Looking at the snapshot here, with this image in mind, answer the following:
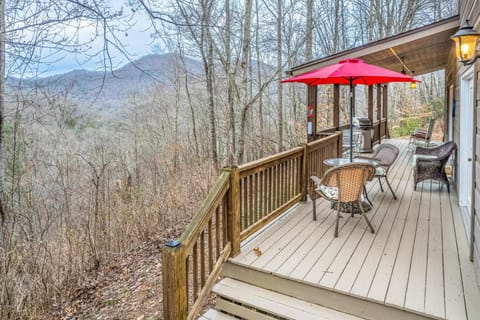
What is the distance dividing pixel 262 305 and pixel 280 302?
0.17 m

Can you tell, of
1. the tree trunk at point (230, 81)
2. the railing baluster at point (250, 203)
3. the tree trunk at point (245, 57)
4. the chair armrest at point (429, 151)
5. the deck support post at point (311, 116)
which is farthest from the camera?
the tree trunk at point (230, 81)

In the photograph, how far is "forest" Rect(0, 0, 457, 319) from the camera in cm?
382

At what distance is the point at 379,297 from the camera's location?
269 centimetres

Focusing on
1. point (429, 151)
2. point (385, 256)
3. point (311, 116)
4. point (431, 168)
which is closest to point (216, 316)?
Result: point (385, 256)

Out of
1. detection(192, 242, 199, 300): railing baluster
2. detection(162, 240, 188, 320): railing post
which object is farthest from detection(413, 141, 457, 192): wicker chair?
detection(162, 240, 188, 320): railing post

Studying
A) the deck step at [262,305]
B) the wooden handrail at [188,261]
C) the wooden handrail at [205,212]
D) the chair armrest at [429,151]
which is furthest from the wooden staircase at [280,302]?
the chair armrest at [429,151]

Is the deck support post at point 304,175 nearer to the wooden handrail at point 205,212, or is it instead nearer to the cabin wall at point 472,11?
the wooden handrail at point 205,212

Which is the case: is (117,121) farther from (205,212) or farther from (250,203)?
(205,212)

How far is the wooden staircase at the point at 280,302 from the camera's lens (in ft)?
8.95

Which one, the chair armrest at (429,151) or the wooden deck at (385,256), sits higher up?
the chair armrest at (429,151)

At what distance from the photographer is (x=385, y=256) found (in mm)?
3396

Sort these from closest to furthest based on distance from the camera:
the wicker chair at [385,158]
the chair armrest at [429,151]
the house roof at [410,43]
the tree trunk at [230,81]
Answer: the wicker chair at [385,158], the house roof at [410,43], the chair armrest at [429,151], the tree trunk at [230,81]

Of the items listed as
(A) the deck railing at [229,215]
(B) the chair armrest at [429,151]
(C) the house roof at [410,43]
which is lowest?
(A) the deck railing at [229,215]

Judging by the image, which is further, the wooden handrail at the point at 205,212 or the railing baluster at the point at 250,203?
the railing baluster at the point at 250,203
